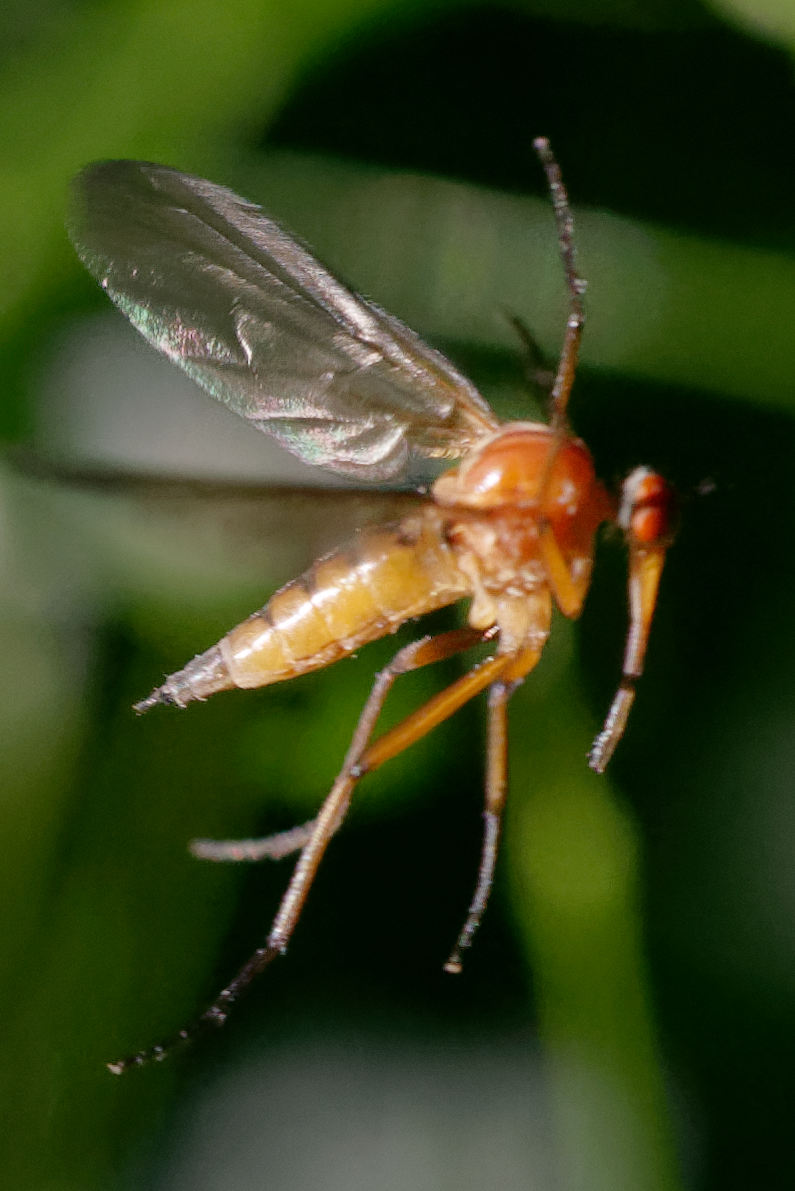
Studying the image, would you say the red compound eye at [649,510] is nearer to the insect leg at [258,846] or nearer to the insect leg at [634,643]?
the insect leg at [634,643]

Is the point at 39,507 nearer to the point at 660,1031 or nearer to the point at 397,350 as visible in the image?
the point at 397,350

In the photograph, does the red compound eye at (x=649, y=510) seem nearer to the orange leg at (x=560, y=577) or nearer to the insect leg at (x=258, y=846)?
the orange leg at (x=560, y=577)

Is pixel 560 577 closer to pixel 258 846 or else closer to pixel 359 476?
pixel 359 476

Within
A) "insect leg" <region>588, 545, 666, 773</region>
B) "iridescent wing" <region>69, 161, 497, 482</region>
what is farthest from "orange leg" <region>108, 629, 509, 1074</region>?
"iridescent wing" <region>69, 161, 497, 482</region>

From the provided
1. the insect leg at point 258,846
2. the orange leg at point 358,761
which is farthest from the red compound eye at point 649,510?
the insect leg at point 258,846

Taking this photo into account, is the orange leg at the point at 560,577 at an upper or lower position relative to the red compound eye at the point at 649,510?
A: lower

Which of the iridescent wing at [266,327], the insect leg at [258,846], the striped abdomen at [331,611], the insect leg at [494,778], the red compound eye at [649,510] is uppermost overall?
the iridescent wing at [266,327]
